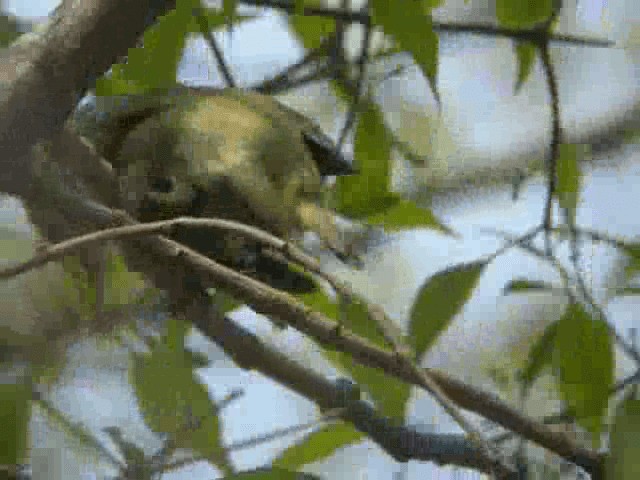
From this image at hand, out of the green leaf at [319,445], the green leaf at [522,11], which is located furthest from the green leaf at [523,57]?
the green leaf at [319,445]

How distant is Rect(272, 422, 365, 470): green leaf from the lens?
17.7 inches

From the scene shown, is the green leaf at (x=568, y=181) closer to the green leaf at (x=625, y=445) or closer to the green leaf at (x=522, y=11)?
the green leaf at (x=522, y=11)

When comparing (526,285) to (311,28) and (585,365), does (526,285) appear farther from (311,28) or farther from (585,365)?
(311,28)

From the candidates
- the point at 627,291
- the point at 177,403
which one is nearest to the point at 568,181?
the point at 627,291

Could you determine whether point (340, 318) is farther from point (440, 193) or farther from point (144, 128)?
point (440, 193)

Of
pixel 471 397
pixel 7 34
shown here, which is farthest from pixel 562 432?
pixel 7 34

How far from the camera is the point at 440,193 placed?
2.98 ft

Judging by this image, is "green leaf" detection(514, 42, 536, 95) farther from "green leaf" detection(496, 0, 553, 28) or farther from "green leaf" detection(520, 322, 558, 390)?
"green leaf" detection(520, 322, 558, 390)

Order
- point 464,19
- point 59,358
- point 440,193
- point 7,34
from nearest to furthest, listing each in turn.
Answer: point 59,358 → point 7,34 → point 464,19 → point 440,193

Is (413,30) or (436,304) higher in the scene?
(413,30)

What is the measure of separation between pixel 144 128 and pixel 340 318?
0.45 ft

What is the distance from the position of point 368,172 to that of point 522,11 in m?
0.12

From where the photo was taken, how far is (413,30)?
1.57 ft

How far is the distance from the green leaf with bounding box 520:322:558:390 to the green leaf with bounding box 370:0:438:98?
0.15 m
